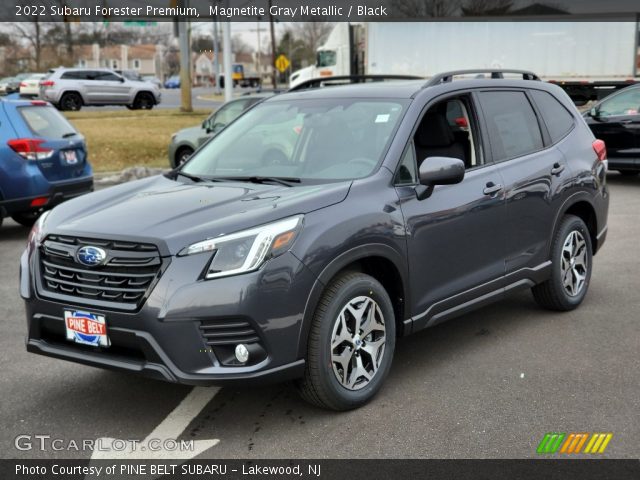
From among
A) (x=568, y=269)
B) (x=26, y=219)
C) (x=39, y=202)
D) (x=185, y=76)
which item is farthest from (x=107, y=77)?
(x=568, y=269)

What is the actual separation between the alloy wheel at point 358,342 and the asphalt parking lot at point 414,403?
0.20 m

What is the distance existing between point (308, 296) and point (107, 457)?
122 cm

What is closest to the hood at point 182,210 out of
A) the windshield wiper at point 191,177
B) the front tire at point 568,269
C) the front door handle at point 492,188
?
the windshield wiper at point 191,177

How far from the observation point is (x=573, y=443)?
387cm

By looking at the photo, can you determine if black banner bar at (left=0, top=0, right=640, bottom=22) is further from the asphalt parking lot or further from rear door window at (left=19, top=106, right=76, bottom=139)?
the asphalt parking lot

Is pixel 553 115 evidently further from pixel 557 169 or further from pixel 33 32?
pixel 33 32

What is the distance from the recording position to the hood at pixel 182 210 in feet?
12.8

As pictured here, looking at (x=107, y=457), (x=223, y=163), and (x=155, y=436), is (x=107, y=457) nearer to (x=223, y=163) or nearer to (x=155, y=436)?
(x=155, y=436)

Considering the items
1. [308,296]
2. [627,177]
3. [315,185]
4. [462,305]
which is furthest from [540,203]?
[627,177]

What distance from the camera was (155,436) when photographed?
4031 mm

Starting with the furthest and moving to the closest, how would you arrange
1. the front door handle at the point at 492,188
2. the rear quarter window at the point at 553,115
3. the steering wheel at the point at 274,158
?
the rear quarter window at the point at 553,115 → the front door handle at the point at 492,188 → the steering wheel at the point at 274,158

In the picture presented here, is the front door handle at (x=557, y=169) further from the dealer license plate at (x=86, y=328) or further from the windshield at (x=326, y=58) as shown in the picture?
the windshield at (x=326, y=58)

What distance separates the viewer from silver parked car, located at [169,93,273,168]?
49.6 ft

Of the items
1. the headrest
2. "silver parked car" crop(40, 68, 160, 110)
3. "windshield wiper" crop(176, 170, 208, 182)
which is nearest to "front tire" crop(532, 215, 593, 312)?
the headrest
